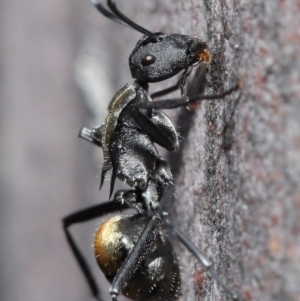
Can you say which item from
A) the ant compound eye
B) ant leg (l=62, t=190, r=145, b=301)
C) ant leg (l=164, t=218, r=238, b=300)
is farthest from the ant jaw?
ant leg (l=62, t=190, r=145, b=301)

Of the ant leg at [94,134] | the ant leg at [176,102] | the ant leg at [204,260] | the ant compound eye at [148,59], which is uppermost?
the ant compound eye at [148,59]

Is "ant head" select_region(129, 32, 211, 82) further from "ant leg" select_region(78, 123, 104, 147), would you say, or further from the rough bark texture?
"ant leg" select_region(78, 123, 104, 147)

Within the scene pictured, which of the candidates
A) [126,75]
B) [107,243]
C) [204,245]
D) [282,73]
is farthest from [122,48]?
[282,73]

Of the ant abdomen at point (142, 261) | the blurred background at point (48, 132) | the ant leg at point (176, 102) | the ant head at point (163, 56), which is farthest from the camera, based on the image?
the blurred background at point (48, 132)

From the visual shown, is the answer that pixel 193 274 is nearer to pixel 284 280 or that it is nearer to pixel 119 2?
pixel 284 280

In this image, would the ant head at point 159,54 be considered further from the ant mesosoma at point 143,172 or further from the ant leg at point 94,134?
the ant leg at point 94,134

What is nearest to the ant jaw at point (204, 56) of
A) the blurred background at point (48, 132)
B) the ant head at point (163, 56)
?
the ant head at point (163, 56)

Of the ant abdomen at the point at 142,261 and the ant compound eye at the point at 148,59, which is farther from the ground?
the ant compound eye at the point at 148,59
